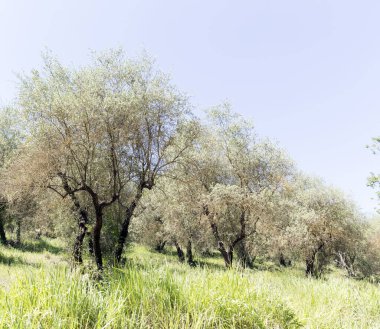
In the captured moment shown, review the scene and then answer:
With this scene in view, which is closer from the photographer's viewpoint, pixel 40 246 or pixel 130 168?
pixel 130 168

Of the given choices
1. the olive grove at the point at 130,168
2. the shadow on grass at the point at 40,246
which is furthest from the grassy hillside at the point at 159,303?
the shadow on grass at the point at 40,246

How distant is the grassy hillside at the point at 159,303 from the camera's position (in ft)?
16.7

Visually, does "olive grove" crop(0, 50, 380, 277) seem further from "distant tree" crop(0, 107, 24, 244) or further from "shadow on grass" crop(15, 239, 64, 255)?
"shadow on grass" crop(15, 239, 64, 255)

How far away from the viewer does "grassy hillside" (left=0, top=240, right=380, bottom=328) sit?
200 inches

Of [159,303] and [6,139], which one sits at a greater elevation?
[6,139]

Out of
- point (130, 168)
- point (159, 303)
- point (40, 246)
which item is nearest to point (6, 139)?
point (40, 246)

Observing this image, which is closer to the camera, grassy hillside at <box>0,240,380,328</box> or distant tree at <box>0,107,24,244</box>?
grassy hillside at <box>0,240,380,328</box>

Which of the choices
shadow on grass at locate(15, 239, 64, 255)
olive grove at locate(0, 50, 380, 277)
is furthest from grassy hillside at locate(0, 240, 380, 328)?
shadow on grass at locate(15, 239, 64, 255)

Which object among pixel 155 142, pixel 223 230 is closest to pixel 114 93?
pixel 155 142

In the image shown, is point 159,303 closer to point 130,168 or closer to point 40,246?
point 130,168

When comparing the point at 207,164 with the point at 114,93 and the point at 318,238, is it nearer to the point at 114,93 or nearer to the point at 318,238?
the point at 114,93

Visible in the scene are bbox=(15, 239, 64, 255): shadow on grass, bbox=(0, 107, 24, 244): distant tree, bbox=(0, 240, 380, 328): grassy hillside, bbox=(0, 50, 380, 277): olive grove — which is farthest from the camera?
bbox=(15, 239, 64, 255): shadow on grass

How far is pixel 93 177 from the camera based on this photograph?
21.0 m

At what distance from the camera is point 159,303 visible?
6.28 meters
